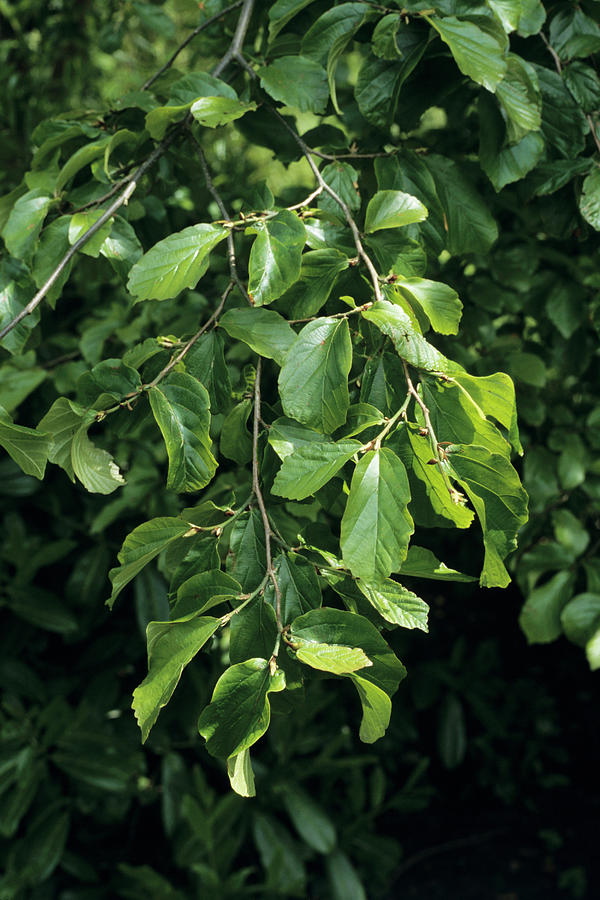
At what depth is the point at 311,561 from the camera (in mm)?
657

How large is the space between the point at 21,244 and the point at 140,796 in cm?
129

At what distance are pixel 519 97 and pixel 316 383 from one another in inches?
15.9

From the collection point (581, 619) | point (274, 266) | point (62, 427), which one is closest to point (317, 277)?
point (274, 266)

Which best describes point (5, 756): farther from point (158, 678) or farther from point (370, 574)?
point (370, 574)

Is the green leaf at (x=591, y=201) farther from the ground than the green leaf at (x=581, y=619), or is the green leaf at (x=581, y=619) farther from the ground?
the green leaf at (x=591, y=201)

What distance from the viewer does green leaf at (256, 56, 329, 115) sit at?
844mm

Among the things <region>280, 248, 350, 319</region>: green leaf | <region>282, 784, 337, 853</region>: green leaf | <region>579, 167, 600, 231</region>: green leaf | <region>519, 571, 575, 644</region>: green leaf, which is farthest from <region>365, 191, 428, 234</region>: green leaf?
<region>282, 784, 337, 853</region>: green leaf

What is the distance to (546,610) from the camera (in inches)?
45.4

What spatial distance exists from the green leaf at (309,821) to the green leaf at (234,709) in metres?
1.23

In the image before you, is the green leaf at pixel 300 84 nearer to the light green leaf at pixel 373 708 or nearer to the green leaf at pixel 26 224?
the green leaf at pixel 26 224

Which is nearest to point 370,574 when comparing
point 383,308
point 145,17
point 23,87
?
point 383,308

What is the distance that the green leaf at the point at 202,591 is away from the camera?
2.01 ft

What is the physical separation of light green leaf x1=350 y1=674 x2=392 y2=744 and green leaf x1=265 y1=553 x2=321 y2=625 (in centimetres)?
7

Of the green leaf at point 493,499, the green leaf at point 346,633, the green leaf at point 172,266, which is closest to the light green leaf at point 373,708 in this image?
the green leaf at point 346,633
